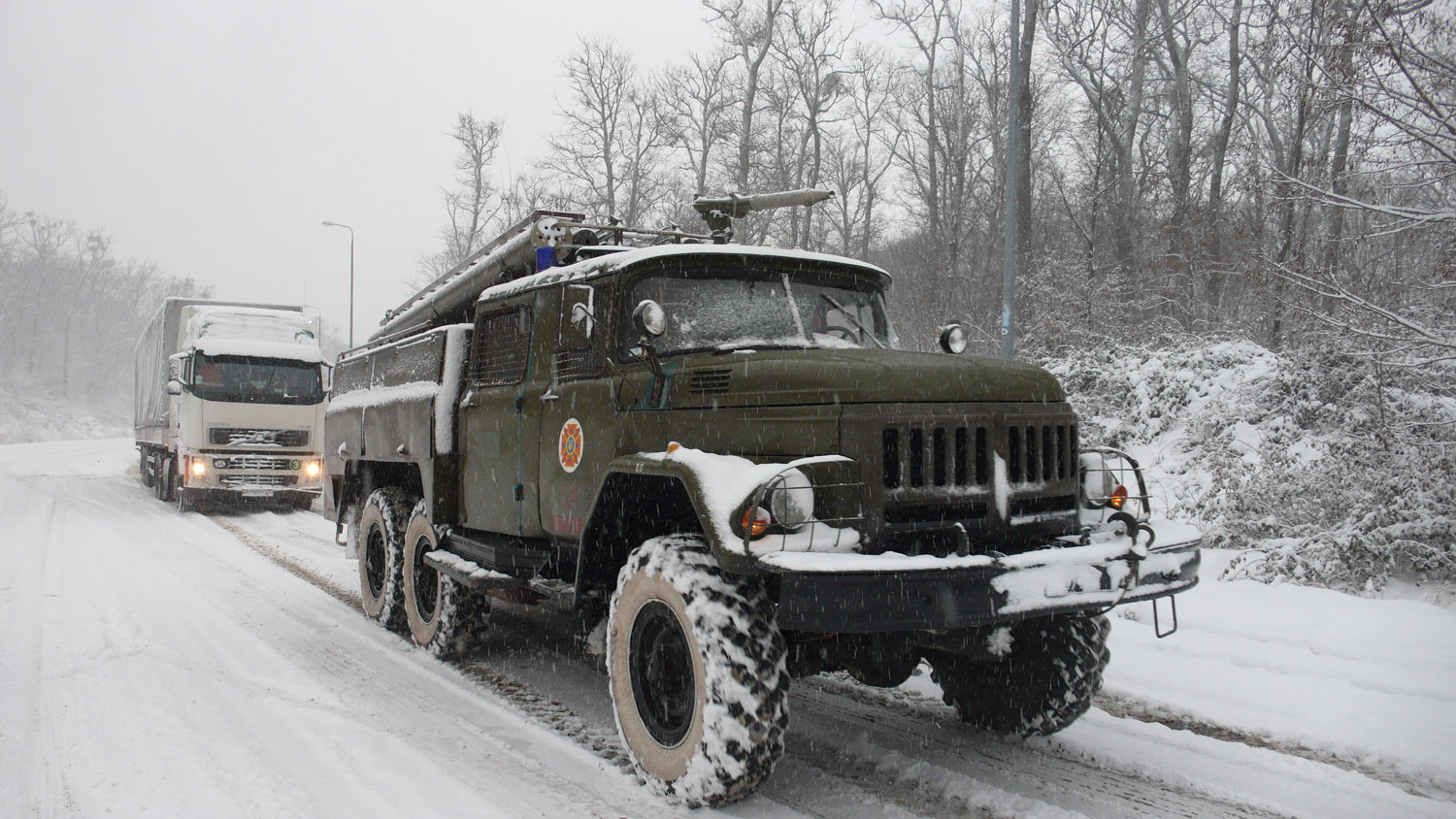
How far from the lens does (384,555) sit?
768cm

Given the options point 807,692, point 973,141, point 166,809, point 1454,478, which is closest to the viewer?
point 166,809

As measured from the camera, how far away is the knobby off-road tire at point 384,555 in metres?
7.32

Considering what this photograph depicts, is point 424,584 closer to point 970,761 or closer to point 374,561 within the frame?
point 374,561

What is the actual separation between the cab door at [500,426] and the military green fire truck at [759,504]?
A: 21 millimetres

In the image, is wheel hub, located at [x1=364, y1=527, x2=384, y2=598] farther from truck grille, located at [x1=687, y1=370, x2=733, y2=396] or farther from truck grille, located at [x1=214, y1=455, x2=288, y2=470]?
truck grille, located at [x1=214, y1=455, x2=288, y2=470]

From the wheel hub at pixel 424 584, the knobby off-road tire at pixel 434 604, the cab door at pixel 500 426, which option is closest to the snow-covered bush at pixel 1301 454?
the cab door at pixel 500 426

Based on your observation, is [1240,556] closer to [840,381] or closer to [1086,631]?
[1086,631]

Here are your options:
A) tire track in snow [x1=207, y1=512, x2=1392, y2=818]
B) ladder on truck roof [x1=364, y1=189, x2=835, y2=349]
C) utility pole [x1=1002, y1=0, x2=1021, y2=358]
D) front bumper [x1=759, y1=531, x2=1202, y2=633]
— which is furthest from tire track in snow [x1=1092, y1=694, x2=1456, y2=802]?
utility pole [x1=1002, y1=0, x2=1021, y2=358]

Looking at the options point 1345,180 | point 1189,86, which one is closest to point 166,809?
point 1345,180

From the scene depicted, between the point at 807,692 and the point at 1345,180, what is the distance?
20.9 ft

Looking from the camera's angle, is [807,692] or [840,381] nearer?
[840,381]

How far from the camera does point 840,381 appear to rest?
3848mm

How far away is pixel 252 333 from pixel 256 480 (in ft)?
9.40

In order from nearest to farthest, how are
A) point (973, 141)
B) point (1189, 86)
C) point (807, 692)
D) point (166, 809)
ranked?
point (166, 809) < point (807, 692) < point (1189, 86) < point (973, 141)
